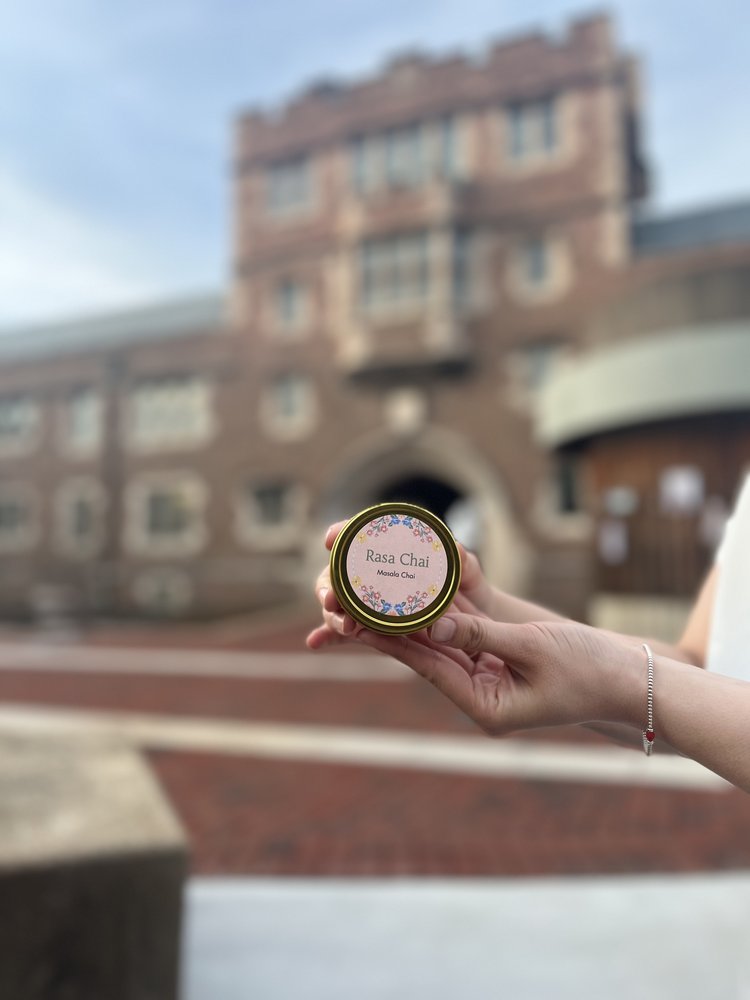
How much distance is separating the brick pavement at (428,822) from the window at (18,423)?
2230 cm

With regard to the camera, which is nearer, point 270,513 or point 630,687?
point 630,687

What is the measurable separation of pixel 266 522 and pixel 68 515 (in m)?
7.82

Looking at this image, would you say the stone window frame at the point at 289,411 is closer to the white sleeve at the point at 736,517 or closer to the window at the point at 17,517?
the window at the point at 17,517

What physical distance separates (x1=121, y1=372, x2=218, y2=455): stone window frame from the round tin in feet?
73.5

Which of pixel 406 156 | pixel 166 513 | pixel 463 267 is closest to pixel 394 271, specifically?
pixel 463 267

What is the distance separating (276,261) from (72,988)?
72.9 feet

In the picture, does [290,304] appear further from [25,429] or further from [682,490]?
[682,490]

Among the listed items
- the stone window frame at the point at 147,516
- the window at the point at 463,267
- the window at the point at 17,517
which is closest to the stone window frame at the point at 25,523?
the window at the point at 17,517

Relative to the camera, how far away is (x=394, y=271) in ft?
67.7

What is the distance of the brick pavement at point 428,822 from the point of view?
438 centimetres

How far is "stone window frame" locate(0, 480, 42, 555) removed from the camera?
2594cm

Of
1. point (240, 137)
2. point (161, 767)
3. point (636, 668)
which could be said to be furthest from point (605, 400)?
point (240, 137)

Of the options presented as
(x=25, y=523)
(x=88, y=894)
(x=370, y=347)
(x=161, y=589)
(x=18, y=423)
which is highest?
(x=370, y=347)

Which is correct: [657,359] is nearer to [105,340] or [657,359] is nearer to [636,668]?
[636,668]
